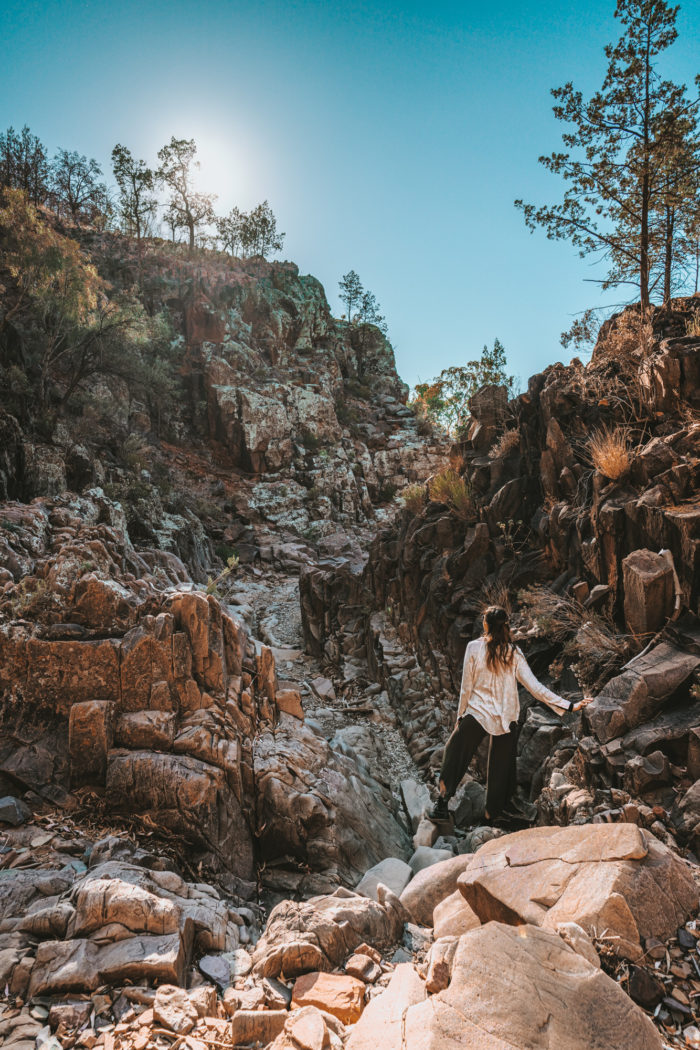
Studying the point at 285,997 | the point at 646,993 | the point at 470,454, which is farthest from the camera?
the point at 470,454

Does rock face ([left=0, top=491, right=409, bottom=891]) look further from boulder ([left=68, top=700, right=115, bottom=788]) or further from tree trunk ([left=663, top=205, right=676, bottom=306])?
Answer: tree trunk ([left=663, top=205, right=676, bottom=306])

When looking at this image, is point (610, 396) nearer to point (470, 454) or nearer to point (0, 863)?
point (470, 454)

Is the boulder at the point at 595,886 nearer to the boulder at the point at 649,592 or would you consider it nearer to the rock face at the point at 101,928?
the rock face at the point at 101,928

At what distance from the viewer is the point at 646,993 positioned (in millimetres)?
1980

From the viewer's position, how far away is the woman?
428cm

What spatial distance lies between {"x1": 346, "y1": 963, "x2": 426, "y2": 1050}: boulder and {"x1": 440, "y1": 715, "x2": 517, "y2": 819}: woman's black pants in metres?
2.19

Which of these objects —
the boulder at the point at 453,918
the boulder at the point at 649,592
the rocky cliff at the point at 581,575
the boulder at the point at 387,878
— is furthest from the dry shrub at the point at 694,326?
the boulder at the point at 387,878

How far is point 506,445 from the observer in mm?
9109

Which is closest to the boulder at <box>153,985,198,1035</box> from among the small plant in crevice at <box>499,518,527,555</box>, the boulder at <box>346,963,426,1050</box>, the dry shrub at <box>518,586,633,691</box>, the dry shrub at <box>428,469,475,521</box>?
the boulder at <box>346,963,426,1050</box>

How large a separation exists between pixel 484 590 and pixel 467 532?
165 cm

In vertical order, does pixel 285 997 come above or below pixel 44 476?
below

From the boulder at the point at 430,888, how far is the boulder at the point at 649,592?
2.69m

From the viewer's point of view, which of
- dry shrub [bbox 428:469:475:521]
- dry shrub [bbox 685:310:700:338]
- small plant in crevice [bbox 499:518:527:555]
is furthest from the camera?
dry shrub [bbox 428:469:475:521]

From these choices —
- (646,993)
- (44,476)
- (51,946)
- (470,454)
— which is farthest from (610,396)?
(44,476)
